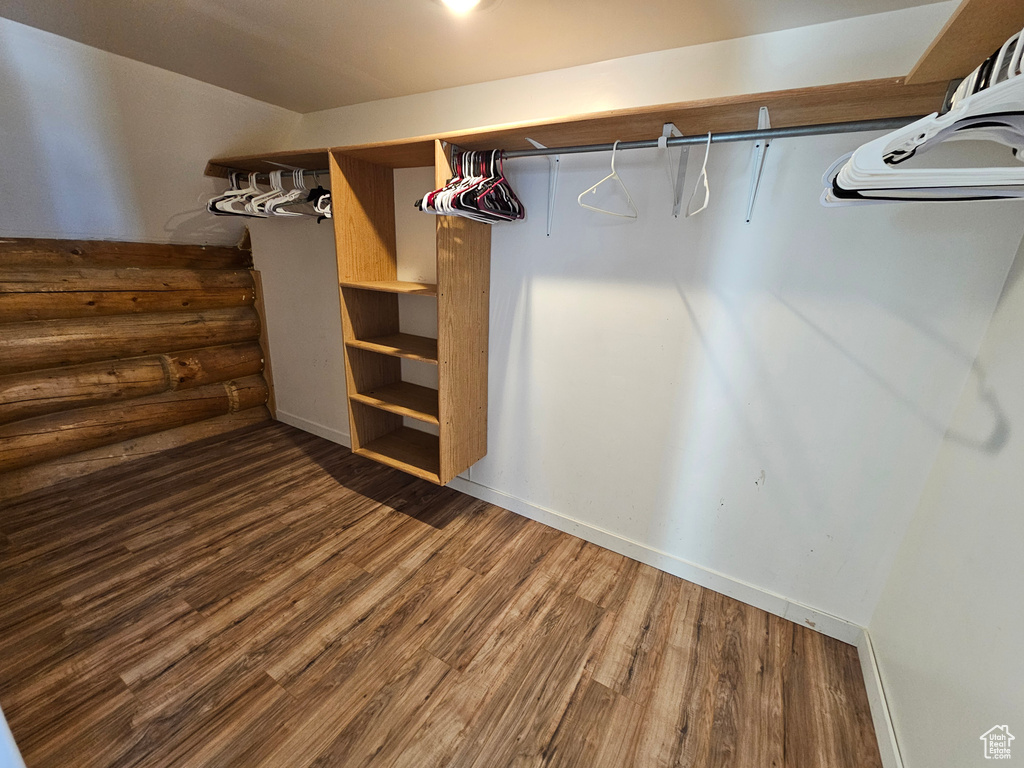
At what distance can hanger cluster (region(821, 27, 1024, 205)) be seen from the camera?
0.71 m

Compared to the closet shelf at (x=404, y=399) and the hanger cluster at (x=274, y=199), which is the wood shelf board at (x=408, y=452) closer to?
the closet shelf at (x=404, y=399)

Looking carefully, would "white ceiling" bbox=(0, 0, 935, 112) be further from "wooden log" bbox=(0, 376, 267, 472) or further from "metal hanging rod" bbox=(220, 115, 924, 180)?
"wooden log" bbox=(0, 376, 267, 472)

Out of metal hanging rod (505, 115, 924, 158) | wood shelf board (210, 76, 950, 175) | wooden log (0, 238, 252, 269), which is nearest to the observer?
wood shelf board (210, 76, 950, 175)

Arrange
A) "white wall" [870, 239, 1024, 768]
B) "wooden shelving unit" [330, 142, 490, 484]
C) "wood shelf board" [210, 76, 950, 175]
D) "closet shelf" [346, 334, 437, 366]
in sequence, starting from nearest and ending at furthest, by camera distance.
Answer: "white wall" [870, 239, 1024, 768] → "wood shelf board" [210, 76, 950, 175] → "wooden shelving unit" [330, 142, 490, 484] → "closet shelf" [346, 334, 437, 366]

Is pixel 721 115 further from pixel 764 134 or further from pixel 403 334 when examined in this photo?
pixel 403 334

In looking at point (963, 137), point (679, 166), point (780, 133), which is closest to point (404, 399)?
point (679, 166)

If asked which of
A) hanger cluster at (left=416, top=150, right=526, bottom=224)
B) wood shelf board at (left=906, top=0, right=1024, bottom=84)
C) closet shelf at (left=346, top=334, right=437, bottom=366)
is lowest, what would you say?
closet shelf at (left=346, top=334, right=437, bottom=366)

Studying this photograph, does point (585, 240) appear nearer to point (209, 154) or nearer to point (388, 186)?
point (388, 186)

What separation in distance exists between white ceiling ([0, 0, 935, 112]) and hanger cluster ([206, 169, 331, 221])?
19.9 inches

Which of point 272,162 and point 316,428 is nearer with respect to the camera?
point 272,162

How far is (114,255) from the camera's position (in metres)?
2.51

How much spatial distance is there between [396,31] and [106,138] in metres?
1.74

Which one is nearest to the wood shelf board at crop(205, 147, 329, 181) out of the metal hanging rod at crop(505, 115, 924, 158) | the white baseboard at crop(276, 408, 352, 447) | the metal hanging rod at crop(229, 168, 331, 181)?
the metal hanging rod at crop(229, 168, 331, 181)

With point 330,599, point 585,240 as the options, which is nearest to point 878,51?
point 585,240
